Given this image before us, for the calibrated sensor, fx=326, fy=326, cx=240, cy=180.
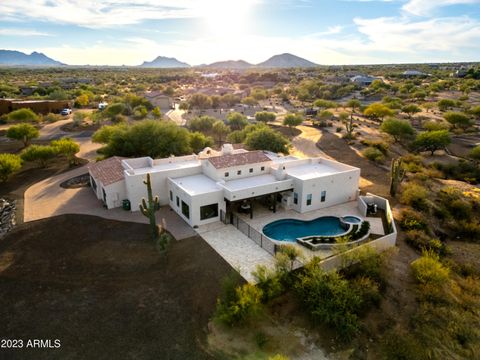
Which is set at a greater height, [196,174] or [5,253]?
[196,174]

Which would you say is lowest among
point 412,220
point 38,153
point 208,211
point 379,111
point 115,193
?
point 412,220

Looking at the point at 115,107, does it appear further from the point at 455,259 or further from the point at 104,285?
the point at 455,259

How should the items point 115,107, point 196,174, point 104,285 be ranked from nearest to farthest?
point 104,285
point 196,174
point 115,107

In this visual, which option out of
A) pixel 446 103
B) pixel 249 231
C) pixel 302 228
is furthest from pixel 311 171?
pixel 446 103

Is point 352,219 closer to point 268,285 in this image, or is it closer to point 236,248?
point 236,248

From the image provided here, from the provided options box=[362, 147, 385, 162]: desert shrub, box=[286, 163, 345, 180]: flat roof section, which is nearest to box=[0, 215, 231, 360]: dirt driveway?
box=[286, 163, 345, 180]: flat roof section

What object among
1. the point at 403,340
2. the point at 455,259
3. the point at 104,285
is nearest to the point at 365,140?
the point at 455,259

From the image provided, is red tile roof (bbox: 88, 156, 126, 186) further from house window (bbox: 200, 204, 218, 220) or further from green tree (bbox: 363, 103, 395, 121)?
green tree (bbox: 363, 103, 395, 121)
